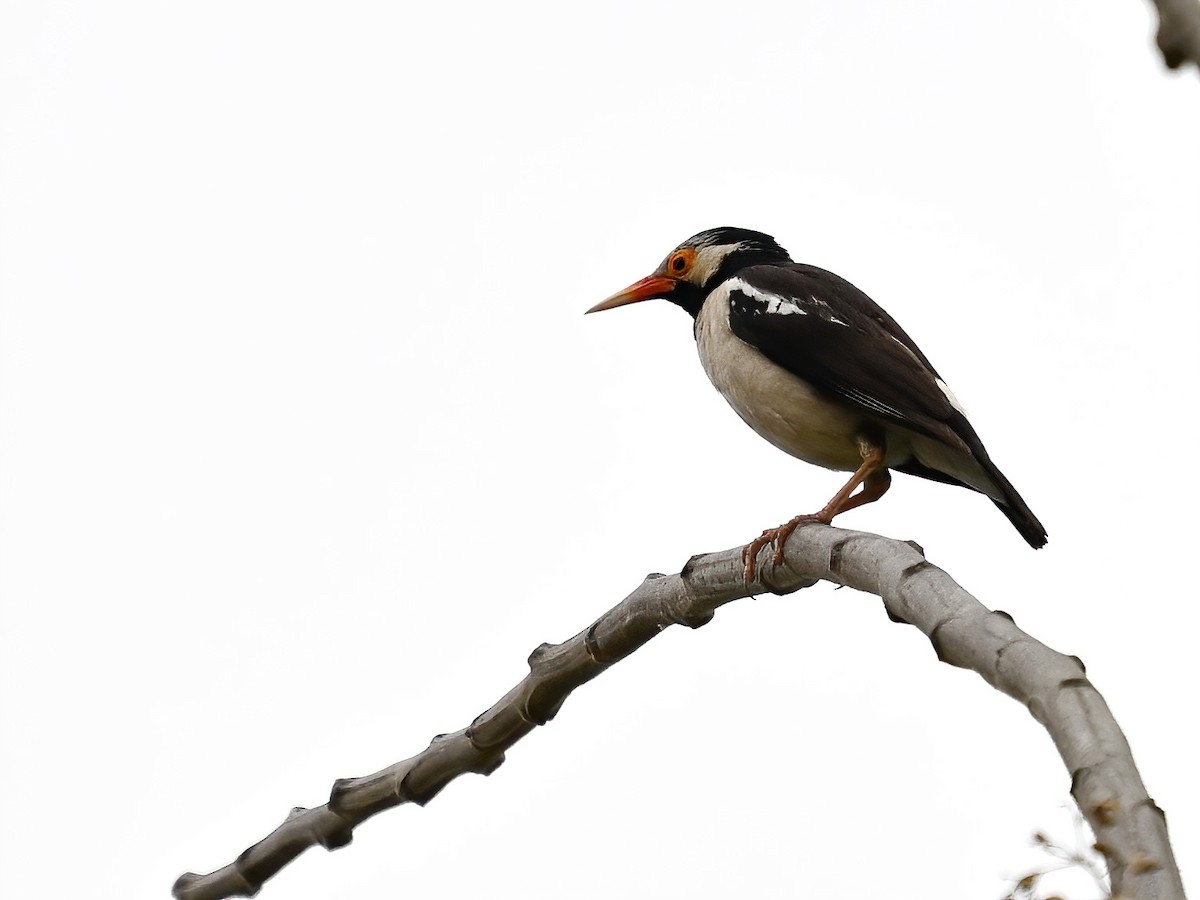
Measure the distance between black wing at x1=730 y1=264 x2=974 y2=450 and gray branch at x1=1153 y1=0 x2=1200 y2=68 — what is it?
3875 millimetres

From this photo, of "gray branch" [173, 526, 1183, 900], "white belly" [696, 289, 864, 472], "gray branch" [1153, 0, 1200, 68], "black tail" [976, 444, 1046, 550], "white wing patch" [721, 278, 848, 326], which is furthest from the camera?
"white wing patch" [721, 278, 848, 326]

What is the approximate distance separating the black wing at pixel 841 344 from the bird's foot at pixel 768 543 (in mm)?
920

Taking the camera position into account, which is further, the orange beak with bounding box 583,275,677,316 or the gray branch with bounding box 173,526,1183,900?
the orange beak with bounding box 583,275,677,316

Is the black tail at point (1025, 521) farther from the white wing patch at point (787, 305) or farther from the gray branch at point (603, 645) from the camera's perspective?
the gray branch at point (603, 645)

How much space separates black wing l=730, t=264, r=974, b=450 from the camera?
521cm

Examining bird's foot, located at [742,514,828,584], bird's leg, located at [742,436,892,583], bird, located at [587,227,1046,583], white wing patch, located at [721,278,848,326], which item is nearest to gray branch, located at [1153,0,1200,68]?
bird's foot, located at [742,514,828,584]

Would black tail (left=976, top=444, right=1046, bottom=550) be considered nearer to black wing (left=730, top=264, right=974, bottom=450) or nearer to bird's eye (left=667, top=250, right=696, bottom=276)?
black wing (left=730, top=264, right=974, bottom=450)

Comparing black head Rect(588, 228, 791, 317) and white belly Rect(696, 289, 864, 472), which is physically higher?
black head Rect(588, 228, 791, 317)

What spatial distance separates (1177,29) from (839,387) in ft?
13.2

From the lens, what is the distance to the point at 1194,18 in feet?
4.21

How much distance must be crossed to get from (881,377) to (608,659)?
84.6 inches

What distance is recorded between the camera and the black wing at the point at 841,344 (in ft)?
17.1

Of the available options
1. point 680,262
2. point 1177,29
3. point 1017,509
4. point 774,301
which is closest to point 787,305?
point 774,301

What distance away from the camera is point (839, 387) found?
529 centimetres
